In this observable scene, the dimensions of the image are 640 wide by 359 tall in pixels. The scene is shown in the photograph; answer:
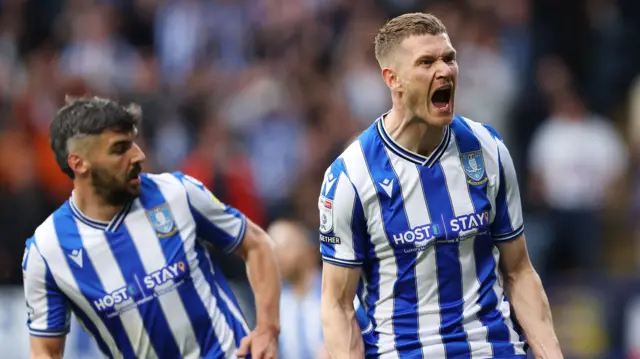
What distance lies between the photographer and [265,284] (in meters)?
6.03

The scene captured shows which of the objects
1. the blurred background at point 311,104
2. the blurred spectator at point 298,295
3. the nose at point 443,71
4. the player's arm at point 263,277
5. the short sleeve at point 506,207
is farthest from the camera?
the blurred background at point 311,104

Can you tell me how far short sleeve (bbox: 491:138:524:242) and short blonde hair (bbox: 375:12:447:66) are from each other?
611 mm

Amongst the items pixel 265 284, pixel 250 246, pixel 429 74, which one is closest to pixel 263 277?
pixel 265 284

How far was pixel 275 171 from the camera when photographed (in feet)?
38.5

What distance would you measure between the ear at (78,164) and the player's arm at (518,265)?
1.98 metres

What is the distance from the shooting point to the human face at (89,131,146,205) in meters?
5.80

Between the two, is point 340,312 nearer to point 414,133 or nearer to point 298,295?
point 414,133

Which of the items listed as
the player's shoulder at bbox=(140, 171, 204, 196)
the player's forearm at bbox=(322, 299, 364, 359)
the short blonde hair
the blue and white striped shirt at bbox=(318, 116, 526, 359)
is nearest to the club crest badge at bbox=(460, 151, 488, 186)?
the blue and white striped shirt at bbox=(318, 116, 526, 359)

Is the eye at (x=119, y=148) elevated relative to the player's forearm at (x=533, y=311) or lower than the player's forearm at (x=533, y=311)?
elevated

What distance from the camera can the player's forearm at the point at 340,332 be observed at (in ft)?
16.6

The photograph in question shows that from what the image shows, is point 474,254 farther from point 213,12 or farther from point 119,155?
point 213,12

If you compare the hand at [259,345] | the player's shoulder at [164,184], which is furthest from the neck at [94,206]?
the hand at [259,345]

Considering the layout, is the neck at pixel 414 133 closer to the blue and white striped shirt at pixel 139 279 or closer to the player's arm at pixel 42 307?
the blue and white striped shirt at pixel 139 279

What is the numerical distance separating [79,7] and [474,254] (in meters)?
8.58
